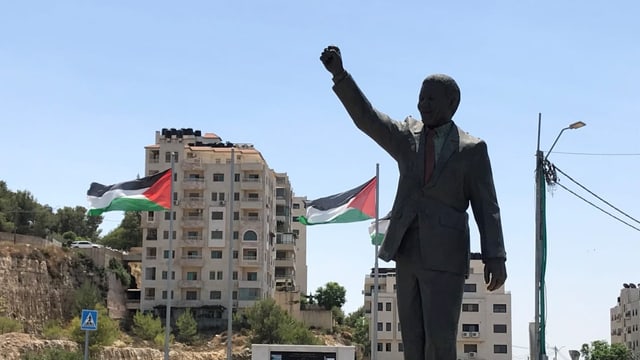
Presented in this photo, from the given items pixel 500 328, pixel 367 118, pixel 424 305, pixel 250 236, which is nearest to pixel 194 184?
pixel 250 236

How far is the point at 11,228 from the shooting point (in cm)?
10512

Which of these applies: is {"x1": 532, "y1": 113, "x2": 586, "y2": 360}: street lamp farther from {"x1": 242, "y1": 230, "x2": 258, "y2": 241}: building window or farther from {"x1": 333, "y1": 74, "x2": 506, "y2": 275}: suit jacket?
{"x1": 242, "y1": 230, "x2": 258, "y2": 241}: building window

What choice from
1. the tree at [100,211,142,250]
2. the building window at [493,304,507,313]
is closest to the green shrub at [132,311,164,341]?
the building window at [493,304,507,313]

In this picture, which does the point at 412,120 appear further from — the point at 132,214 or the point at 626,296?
the point at 626,296

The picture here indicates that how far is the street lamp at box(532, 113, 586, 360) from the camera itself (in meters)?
25.7

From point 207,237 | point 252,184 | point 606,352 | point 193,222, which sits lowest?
point 606,352

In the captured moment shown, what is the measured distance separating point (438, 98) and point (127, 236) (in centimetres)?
11634

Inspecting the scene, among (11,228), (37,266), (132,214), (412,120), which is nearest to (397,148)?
(412,120)

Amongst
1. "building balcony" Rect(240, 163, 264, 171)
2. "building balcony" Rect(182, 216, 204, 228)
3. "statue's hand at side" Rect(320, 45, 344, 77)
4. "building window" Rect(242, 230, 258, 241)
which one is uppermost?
"building balcony" Rect(240, 163, 264, 171)

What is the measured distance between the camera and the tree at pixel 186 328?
8469 cm

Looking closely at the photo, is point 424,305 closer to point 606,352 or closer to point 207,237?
point 207,237

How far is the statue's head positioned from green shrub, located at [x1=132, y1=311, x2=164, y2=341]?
76.0m

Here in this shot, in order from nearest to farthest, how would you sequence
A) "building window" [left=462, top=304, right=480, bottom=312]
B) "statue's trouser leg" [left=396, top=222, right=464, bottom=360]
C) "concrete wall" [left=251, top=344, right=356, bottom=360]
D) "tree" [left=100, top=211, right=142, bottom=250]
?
"statue's trouser leg" [left=396, top=222, right=464, bottom=360] < "concrete wall" [left=251, top=344, right=356, bottom=360] < "building window" [left=462, top=304, right=480, bottom=312] < "tree" [left=100, top=211, right=142, bottom=250]

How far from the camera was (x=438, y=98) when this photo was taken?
9.38 metres
